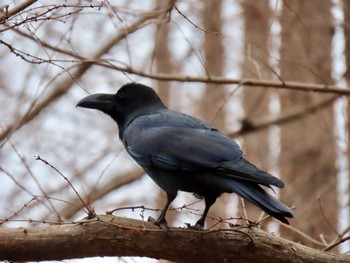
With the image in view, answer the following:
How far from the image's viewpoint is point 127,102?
231 inches

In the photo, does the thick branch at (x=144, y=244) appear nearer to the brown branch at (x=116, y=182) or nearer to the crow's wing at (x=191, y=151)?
the crow's wing at (x=191, y=151)

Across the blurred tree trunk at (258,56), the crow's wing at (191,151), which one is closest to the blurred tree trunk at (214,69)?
the blurred tree trunk at (258,56)

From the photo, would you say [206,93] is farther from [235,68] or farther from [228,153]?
[228,153]

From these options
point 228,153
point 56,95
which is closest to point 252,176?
point 228,153

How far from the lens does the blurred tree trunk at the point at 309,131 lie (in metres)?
9.80

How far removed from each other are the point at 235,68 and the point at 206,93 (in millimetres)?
586

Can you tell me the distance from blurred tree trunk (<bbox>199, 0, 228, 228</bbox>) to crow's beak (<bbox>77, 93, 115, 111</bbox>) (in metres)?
3.65

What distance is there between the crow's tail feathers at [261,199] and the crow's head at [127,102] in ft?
4.20

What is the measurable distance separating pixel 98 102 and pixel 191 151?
104 centimetres

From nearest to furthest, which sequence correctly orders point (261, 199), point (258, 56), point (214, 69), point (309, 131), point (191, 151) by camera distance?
point (261, 199), point (191, 151), point (258, 56), point (309, 131), point (214, 69)

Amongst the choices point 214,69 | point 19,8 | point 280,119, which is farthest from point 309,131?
point 19,8

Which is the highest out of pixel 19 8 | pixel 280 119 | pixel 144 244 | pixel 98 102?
pixel 280 119

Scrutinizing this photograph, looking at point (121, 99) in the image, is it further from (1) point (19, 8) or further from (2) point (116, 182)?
(2) point (116, 182)

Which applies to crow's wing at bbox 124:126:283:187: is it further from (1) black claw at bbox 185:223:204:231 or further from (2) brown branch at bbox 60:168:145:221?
(2) brown branch at bbox 60:168:145:221
